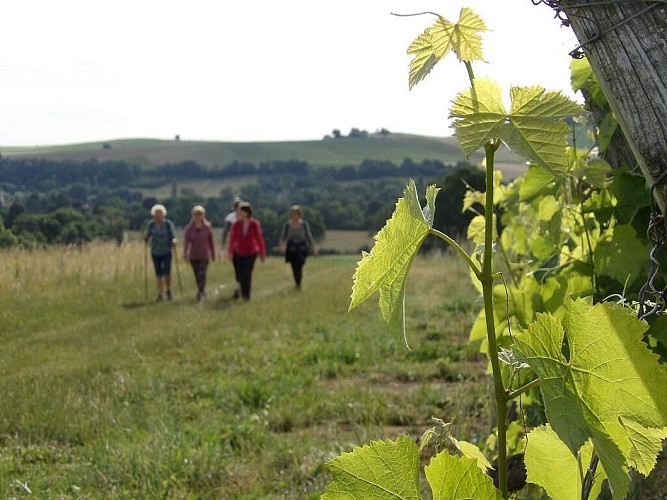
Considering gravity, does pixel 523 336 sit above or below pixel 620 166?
below

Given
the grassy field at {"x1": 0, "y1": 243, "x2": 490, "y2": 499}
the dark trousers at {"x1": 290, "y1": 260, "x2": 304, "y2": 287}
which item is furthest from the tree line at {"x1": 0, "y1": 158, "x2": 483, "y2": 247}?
the grassy field at {"x1": 0, "y1": 243, "x2": 490, "y2": 499}

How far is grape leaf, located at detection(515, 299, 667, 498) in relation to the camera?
1015 millimetres

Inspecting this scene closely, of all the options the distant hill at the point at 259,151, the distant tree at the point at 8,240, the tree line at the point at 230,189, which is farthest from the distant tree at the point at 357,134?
the distant tree at the point at 8,240

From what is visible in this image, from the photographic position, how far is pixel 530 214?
4.18m

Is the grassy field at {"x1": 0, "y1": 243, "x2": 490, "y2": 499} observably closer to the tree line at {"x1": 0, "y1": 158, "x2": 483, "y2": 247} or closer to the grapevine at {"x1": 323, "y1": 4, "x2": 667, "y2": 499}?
the grapevine at {"x1": 323, "y1": 4, "x2": 667, "y2": 499}

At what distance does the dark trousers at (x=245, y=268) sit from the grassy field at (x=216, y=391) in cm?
79

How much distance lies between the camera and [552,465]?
51.8 inches

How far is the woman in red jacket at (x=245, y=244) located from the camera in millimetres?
15039

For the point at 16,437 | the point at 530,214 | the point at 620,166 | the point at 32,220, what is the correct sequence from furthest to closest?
the point at 32,220 < the point at 16,437 < the point at 530,214 < the point at 620,166

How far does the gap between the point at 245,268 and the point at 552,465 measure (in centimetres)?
1404

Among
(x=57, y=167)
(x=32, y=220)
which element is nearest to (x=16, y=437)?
(x=32, y=220)

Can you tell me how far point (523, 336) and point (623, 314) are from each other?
0.12 metres

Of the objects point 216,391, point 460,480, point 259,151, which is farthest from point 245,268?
point 259,151

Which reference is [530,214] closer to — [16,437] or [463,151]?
[463,151]
